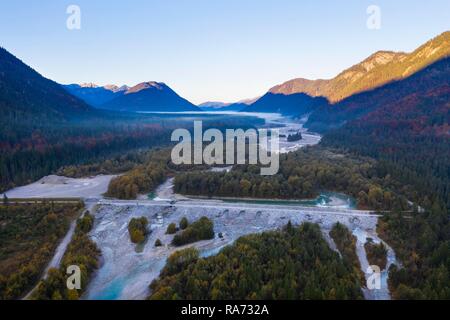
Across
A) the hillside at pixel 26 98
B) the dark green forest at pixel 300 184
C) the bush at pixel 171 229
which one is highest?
the hillside at pixel 26 98

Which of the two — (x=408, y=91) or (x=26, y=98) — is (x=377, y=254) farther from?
(x=26, y=98)

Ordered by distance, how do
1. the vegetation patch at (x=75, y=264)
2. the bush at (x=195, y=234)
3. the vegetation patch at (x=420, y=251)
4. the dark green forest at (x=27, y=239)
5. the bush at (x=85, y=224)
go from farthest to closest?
the bush at (x=85, y=224)
the bush at (x=195, y=234)
the dark green forest at (x=27, y=239)
the vegetation patch at (x=75, y=264)
the vegetation patch at (x=420, y=251)

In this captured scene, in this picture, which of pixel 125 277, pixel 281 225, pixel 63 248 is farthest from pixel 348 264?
pixel 63 248

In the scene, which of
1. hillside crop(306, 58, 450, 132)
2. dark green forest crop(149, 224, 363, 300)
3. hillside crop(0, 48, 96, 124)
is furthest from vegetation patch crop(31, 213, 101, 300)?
hillside crop(306, 58, 450, 132)

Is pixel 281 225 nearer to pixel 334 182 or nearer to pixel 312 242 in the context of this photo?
pixel 312 242

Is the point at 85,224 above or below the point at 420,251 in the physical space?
above

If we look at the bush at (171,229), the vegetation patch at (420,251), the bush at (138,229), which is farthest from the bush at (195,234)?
the vegetation patch at (420,251)

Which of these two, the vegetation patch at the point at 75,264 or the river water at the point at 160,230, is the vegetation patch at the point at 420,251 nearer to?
the river water at the point at 160,230

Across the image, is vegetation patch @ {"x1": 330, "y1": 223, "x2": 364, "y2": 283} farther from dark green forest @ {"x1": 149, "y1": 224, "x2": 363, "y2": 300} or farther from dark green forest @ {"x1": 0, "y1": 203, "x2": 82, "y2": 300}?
dark green forest @ {"x1": 0, "y1": 203, "x2": 82, "y2": 300}

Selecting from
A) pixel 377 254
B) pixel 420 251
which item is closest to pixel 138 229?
pixel 377 254

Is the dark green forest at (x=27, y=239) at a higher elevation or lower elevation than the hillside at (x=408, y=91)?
lower
